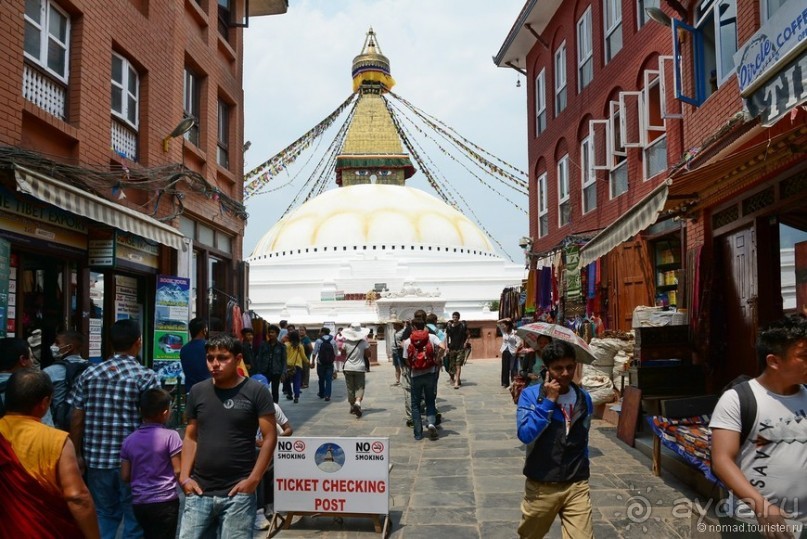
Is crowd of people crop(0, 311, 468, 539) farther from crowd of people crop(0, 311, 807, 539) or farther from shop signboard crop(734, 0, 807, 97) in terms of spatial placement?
shop signboard crop(734, 0, 807, 97)

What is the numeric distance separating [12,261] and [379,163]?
155 feet

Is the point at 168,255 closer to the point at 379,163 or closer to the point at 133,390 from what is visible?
the point at 133,390

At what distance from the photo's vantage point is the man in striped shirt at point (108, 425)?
454 centimetres

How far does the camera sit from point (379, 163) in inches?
2137

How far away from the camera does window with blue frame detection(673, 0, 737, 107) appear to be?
29.0 feet

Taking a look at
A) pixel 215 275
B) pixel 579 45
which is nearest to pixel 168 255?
pixel 215 275

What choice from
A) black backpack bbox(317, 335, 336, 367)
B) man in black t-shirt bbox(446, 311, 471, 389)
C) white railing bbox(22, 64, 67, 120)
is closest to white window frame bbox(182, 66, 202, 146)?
white railing bbox(22, 64, 67, 120)

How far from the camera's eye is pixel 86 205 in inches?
303

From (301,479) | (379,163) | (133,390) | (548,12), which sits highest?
(379,163)

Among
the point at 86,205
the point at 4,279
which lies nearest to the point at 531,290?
the point at 86,205

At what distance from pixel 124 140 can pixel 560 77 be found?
11230 millimetres

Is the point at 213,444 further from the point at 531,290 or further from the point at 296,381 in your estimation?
the point at 531,290

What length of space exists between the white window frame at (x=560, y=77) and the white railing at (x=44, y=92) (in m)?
11.7

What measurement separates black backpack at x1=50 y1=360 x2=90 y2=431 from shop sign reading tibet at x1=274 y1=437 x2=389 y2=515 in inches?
64.7
